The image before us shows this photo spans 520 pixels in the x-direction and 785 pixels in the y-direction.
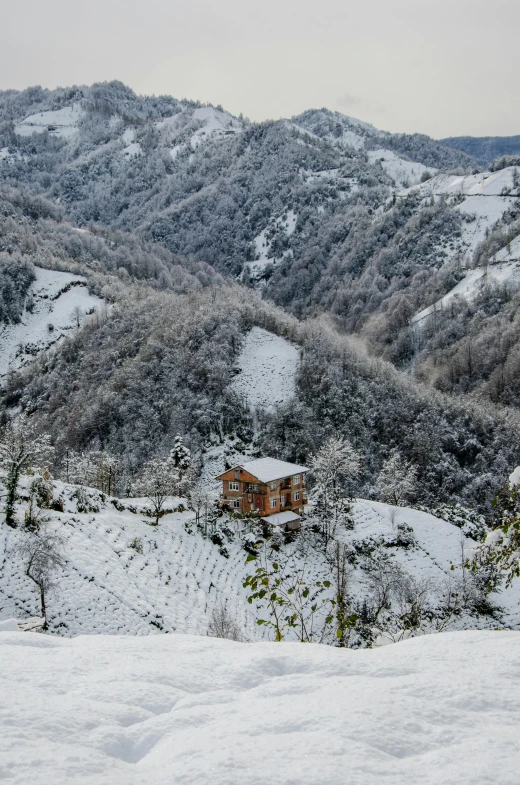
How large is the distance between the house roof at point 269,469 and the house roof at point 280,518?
2.59m

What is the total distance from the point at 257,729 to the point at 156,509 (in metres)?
34.2

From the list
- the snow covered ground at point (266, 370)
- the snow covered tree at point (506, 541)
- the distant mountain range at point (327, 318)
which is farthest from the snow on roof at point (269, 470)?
the snow covered tree at point (506, 541)

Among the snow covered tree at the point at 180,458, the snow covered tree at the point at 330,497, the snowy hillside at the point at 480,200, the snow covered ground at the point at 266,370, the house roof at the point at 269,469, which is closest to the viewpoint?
the snow covered tree at the point at 330,497

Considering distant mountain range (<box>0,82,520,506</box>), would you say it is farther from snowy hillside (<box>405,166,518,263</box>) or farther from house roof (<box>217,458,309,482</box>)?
house roof (<box>217,458,309,482</box>)

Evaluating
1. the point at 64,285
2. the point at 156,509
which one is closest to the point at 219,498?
the point at 156,509

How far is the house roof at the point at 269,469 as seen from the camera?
4066cm

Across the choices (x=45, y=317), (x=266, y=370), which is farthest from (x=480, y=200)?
(x=45, y=317)

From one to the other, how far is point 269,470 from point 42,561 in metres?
20.8

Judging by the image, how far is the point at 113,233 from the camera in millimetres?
195750

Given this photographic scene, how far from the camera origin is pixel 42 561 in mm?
23547

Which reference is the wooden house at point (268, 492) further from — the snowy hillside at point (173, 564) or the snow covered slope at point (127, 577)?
the snow covered slope at point (127, 577)

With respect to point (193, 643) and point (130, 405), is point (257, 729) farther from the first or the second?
point (130, 405)

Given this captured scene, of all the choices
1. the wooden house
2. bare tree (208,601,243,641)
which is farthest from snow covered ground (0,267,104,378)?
bare tree (208,601,243,641)

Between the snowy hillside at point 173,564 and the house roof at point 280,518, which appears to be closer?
the snowy hillside at point 173,564
